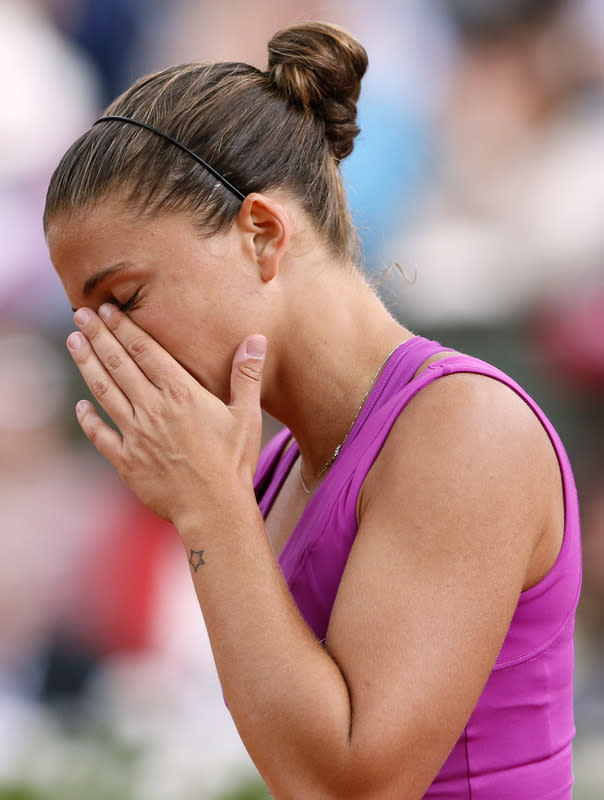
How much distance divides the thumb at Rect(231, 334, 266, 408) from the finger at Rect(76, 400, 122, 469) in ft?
0.58

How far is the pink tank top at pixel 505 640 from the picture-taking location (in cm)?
115

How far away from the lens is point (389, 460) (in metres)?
1.11

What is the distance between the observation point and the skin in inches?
39.4

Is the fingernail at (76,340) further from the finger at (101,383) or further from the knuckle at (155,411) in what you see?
the knuckle at (155,411)

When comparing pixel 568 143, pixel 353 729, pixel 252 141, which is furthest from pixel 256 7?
pixel 353 729

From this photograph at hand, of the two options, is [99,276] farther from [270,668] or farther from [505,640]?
[505,640]

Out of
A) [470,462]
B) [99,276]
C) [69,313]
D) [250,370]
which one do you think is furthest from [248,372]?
[69,313]

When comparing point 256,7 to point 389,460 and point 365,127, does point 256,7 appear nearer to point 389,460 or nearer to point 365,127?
point 365,127

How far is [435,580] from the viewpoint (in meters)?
1.02

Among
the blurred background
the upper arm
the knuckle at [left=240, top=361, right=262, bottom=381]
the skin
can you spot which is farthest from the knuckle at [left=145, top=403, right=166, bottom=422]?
the blurred background

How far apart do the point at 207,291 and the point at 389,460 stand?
343mm

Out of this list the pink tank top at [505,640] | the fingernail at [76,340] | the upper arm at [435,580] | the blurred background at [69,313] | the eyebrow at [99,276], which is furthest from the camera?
the blurred background at [69,313]

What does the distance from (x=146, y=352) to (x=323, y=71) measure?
48 cm

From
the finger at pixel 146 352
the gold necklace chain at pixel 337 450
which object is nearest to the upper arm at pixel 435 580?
the gold necklace chain at pixel 337 450
